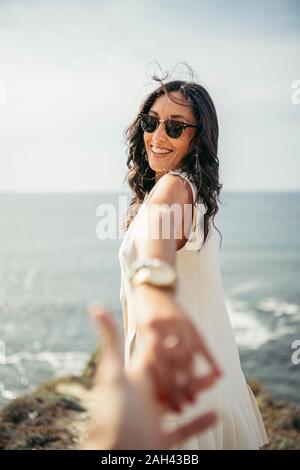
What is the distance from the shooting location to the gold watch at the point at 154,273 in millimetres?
1156

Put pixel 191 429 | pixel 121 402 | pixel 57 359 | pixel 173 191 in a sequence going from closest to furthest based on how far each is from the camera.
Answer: pixel 121 402, pixel 191 429, pixel 173 191, pixel 57 359

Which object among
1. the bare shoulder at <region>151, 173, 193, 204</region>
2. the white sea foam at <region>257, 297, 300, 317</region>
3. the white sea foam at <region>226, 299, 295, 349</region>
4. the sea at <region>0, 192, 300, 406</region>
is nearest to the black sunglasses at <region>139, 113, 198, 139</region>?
the bare shoulder at <region>151, 173, 193, 204</region>

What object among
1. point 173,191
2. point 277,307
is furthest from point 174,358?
point 277,307

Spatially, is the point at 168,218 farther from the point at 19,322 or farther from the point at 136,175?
the point at 19,322

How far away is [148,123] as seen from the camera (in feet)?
7.65

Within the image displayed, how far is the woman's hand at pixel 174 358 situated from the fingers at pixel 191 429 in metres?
0.05

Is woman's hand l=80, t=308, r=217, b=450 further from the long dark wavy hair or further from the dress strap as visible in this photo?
the long dark wavy hair

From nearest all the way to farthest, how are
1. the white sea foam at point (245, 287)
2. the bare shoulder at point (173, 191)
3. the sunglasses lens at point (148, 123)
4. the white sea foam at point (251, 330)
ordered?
the bare shoulder at point (173, 191), the sunglasses lens at point (148, 123), the white sea foam at point (251, 330), the white sea foam at point (245, 287)

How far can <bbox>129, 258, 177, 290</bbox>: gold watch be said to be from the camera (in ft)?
3.79

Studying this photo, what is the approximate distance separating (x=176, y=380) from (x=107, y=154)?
3025 inches

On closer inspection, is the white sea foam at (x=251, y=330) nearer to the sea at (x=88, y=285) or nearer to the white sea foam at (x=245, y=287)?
the sea at (x=88, y=285)

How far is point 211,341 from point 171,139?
29.2 inches

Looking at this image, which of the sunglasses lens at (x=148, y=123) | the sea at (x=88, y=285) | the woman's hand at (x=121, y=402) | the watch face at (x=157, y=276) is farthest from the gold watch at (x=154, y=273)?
the sea at (x=88, y=285)

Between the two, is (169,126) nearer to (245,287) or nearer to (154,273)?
(154,273)
